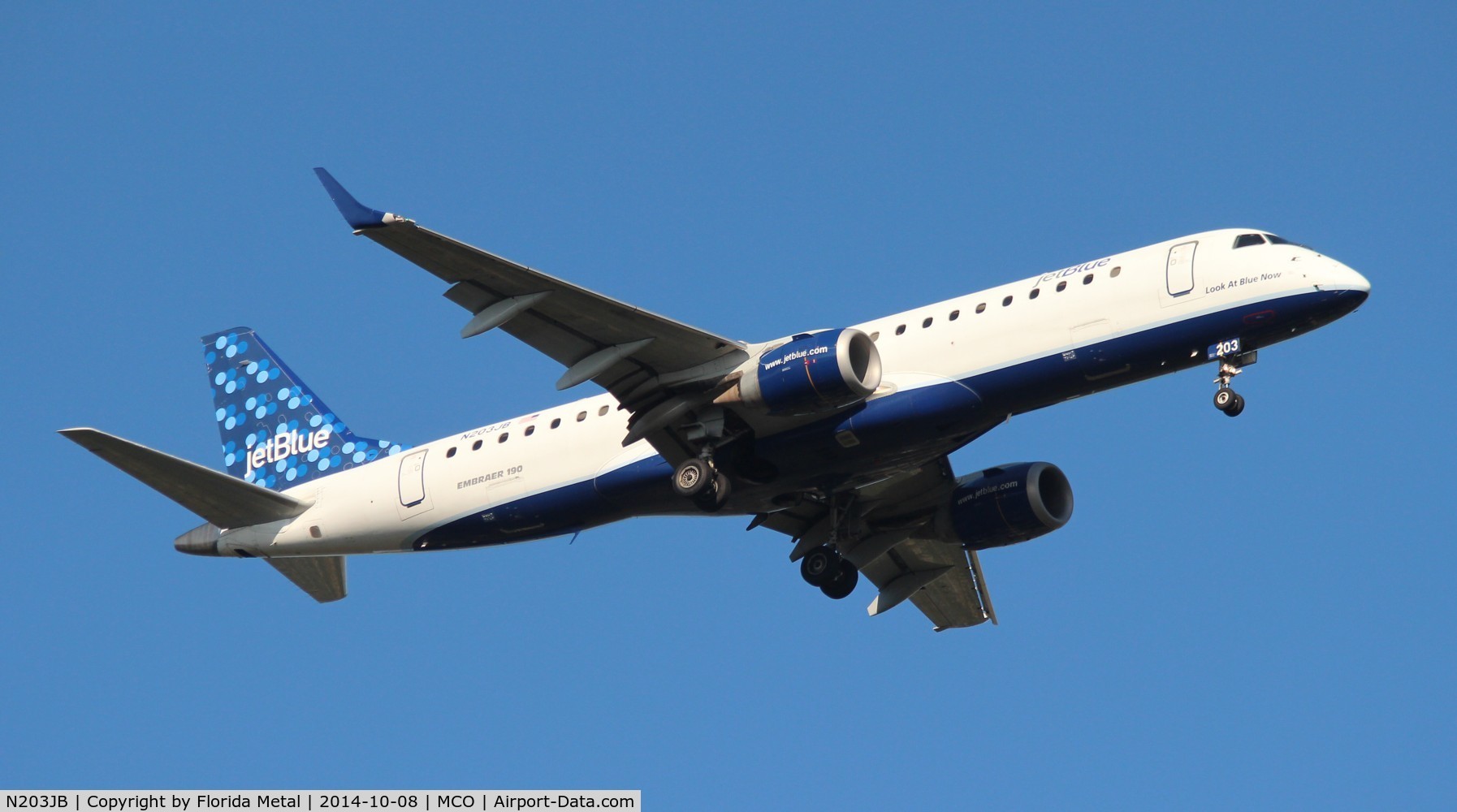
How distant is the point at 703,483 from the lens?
102 feet

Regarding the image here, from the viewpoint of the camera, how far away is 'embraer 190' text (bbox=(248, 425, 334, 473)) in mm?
36938

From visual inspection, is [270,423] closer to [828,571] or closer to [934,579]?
[828,571]

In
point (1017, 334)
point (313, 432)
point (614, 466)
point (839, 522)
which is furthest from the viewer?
point (313, 432)

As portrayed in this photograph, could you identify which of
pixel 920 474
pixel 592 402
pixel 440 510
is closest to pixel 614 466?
pixel 592 402

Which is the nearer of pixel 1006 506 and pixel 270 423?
pixel 1006 506

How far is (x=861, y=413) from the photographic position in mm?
30234

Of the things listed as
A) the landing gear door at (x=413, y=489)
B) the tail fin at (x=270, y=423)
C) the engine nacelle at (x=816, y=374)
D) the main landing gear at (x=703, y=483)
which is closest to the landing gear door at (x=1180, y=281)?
the engine nacelle at (x=816, y=374)

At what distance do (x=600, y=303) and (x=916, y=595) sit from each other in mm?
12304

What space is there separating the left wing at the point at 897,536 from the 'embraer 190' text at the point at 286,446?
9.55 metres

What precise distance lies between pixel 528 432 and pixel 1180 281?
12.4m

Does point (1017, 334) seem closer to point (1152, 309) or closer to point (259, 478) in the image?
point (1152, 309)

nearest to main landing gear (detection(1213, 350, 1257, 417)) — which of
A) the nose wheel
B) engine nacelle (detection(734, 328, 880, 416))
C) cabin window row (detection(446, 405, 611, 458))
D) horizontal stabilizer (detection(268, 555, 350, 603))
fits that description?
the nose wheel

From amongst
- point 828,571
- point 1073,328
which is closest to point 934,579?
point 828,571
